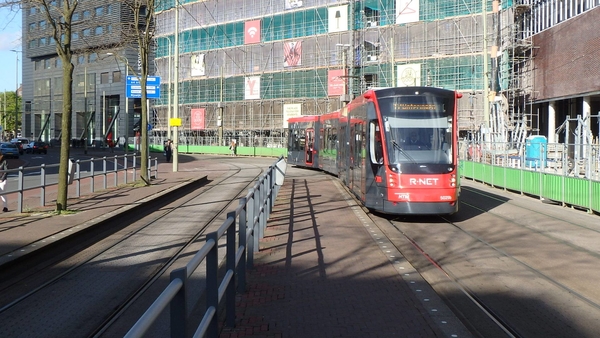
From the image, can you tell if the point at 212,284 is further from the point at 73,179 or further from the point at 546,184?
the point at 546,184

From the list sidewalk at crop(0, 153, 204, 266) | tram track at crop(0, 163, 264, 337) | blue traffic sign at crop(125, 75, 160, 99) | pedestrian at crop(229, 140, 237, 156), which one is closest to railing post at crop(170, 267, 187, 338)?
tram track at crop(0, 163, 264, 337)

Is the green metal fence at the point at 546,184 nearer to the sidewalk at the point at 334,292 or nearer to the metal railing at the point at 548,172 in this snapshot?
the metal railing at the point at 548,172

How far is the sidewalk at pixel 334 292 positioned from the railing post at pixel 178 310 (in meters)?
2.85

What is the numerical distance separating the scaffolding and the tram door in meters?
7.55

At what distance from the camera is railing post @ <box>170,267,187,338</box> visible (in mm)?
3506

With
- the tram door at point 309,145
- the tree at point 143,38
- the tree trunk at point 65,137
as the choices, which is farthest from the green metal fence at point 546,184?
the tree at point 143,38

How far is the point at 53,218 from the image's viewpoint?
48.3 feet

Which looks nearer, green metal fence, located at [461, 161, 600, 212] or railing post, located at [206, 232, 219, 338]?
railing post, located at [206, 232, 219, 338]

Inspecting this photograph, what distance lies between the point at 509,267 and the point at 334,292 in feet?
11.7

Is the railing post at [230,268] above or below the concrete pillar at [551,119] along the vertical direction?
below

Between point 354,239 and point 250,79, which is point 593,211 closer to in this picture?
point 354,239

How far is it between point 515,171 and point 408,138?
458 inches

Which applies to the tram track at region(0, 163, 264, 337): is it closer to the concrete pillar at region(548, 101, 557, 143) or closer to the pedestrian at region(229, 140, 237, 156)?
the concrete pillar at region(548, 101, 557, 143)

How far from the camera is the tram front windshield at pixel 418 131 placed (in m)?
15.9
